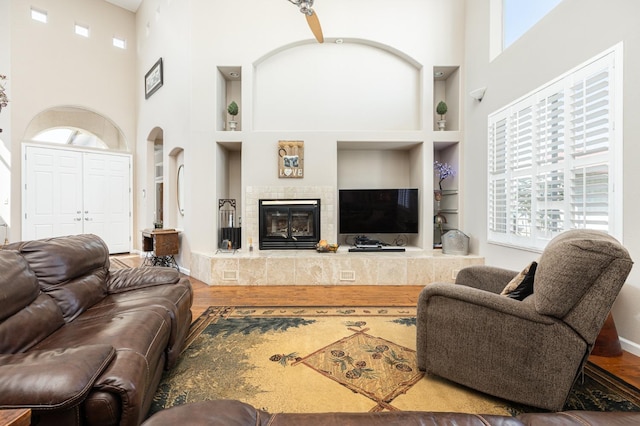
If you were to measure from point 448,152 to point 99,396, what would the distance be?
17.4 feet

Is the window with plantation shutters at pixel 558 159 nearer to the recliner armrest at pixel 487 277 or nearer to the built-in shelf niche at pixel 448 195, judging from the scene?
the built-in shelf niche at pixel 448 195

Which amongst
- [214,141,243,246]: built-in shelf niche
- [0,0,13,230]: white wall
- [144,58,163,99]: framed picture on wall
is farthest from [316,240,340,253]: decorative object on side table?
[0,0,13,230]: white wall

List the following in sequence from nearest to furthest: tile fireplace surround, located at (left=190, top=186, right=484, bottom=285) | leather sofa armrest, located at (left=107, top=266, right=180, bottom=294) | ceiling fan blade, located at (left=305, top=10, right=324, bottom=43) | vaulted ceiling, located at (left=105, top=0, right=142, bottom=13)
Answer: leather sofa armrest, located at (left=107, top=266, right=180, bottom=294)
ceiling fan blade, located at (left=305, top=10, right=324, bottom=43)
tile fireplace surround, located at (left=190, top=186, right=484, bottom=285)
vaulted ceiling, located at (left=105, top=0, right=142, bottom=13)

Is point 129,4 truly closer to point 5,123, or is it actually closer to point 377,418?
point 5,123

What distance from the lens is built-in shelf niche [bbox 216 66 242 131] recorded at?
190 inches

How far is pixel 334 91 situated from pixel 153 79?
380cm

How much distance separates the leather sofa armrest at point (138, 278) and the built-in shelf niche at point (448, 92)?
15.3 ft

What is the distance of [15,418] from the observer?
0.76 meters

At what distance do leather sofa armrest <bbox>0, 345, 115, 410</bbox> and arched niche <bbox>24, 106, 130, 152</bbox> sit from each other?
268 inches

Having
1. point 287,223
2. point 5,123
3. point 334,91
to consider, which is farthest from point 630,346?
point 5,123

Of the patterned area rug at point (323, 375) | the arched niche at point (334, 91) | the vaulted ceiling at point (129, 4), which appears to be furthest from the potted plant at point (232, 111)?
the vaulted ceiling at point (129, 4)

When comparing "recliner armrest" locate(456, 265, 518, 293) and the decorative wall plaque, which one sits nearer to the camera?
"recliner armrest" locate(456, 265, 518, 293)

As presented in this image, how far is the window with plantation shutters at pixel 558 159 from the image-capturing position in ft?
7.95

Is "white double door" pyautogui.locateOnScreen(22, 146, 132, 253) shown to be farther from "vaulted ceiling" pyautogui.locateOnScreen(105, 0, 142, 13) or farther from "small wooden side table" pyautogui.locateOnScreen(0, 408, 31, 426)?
"small wooden side table" pyautogui.locateOnScreen(0, 408, 31, 426)
